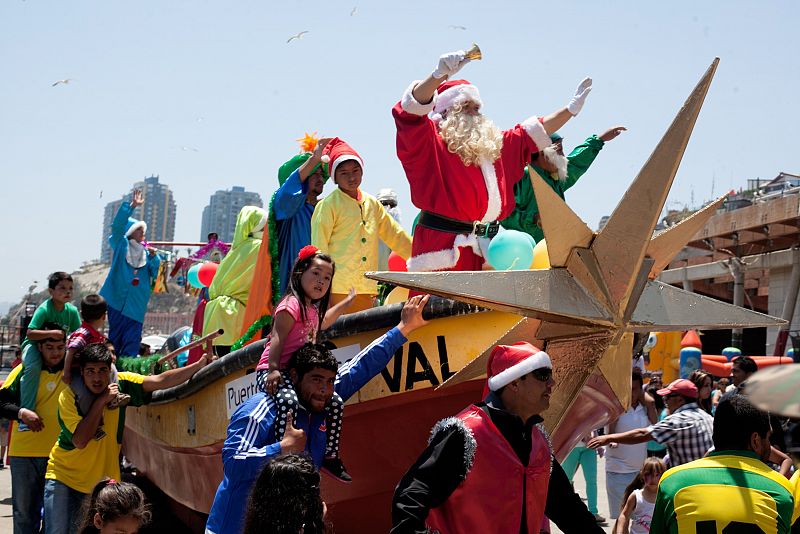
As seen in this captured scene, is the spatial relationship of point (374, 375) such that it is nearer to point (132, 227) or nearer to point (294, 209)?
point (294, 209)

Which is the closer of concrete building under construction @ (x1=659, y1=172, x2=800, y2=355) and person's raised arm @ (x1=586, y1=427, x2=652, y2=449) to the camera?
person's raised arm @ (x1=586, y1=427, x2=652, y2=449)

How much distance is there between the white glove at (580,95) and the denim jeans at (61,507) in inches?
153

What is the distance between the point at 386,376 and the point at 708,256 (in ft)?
80.4

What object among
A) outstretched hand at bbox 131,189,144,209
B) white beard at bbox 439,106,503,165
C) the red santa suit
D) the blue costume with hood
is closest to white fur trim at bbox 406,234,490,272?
the red santa suit

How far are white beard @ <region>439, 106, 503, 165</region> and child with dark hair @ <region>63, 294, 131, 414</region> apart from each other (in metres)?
2.45

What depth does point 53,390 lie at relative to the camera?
635 cm

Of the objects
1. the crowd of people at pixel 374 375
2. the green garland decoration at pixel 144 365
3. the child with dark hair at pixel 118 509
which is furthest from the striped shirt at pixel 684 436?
the green garland decoration at pixel 144 365

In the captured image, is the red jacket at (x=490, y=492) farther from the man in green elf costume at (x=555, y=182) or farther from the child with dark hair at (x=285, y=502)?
the man in green elf costume at (x=555, y=182)

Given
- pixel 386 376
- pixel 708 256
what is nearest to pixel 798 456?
pixel 386 376

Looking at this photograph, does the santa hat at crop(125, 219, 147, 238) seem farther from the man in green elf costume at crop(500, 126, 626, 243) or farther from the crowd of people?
the man in green elf costume at crop(500, 126, 626, 243)

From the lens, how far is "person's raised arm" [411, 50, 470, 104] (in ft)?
16.8

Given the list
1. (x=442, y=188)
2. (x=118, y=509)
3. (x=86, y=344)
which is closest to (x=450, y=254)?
(x=442, y=188)

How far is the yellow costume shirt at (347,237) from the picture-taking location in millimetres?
6723

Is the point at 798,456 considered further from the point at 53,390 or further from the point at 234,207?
the point at 234,207
